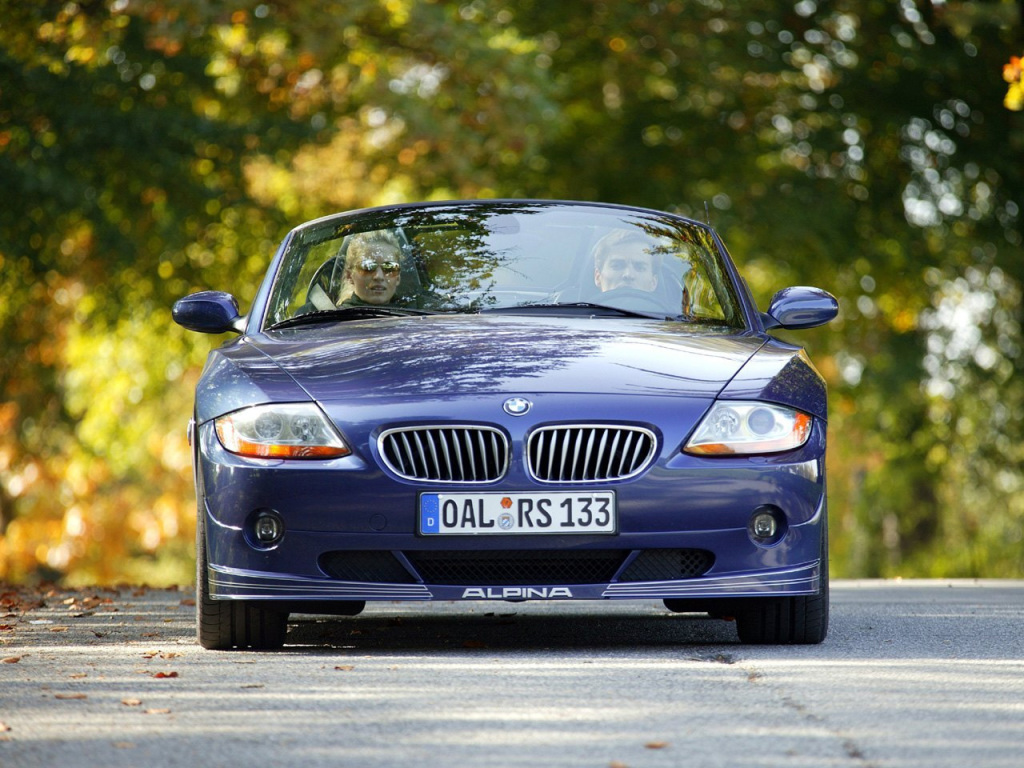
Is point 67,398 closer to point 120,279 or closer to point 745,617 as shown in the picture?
point 120,279

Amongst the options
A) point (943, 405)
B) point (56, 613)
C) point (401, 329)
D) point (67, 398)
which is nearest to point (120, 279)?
point (67, 398)

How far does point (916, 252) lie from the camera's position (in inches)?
829

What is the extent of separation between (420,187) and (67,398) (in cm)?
1079

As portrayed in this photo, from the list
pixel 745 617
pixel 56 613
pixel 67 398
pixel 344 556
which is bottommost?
pixel 67 398

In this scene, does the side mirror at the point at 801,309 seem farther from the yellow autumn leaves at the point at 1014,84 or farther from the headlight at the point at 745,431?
the yellow autumn leaves at the point at 1014,84

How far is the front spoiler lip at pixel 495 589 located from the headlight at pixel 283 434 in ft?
1.33

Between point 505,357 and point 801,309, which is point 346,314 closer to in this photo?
point 505,357

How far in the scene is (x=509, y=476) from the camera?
17.8ft

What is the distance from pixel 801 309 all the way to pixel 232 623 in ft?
8.64

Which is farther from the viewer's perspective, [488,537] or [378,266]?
[378,266]

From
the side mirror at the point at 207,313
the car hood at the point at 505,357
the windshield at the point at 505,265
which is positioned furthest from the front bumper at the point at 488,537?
the side mirror at the point at 207,313

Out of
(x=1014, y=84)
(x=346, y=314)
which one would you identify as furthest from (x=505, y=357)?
(x=1014, y=84)

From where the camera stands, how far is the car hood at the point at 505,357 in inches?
222

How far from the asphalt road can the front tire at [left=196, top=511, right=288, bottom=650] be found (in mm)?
118
